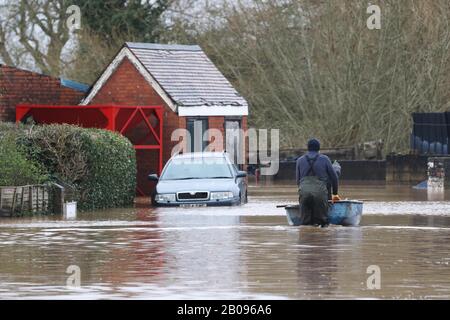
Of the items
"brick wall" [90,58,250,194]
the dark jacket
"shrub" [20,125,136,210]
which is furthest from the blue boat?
"brick wall" [90,58,250,194]

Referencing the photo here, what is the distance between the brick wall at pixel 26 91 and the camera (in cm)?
4091

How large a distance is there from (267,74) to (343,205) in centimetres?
2946

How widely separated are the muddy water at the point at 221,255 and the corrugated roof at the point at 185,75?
37.2 ft

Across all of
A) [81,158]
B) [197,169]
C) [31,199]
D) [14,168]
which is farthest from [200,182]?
[14,168]

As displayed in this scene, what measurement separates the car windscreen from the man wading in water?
8.90 m

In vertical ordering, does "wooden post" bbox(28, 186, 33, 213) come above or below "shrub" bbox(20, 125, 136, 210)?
below

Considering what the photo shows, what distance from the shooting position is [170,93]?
140ft

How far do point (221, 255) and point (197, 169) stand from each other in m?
14.6

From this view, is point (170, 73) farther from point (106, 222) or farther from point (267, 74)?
point (106, 222)

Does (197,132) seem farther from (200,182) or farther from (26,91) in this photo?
(200,182)

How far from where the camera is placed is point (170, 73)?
43969 millimetres

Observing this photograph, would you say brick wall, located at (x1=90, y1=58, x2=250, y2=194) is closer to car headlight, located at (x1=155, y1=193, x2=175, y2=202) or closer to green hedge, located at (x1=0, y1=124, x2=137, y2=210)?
green hedge, located at (x1=0, y1=124, x2=137, y2=210)

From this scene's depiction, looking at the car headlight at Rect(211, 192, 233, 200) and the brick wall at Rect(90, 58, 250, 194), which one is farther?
the brick wall at Rect(90, 58, 250, 194)

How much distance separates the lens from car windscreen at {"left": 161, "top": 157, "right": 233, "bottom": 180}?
34.7 m
